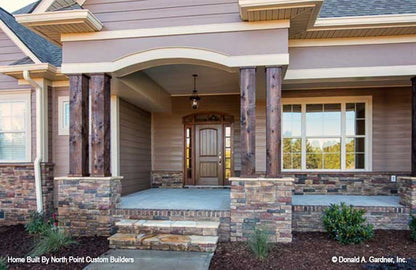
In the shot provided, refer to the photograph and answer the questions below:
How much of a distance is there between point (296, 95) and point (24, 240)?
6.24m

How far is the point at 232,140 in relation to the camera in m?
7.80

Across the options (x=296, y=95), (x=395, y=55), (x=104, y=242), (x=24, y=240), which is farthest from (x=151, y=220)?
(x=395, y=55)

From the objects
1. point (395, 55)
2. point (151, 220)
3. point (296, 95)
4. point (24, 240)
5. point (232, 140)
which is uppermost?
point (395, 55)

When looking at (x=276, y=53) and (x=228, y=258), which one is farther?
(x=276, y=53)

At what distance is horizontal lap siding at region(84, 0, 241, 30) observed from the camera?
439 cm

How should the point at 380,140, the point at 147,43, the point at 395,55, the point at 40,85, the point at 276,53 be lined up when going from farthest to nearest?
the point at 380,140 → the point at 40,85 → the point at 395,55 → the point at 147,43 → the point at 276,53

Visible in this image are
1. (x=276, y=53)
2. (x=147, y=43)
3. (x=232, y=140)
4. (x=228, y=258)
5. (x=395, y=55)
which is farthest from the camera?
(x=232, y=140)

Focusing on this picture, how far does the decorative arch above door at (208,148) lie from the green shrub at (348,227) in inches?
146

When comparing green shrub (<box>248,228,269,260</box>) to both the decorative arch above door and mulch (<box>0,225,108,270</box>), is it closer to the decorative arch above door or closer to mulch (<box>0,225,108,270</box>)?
mulch (<box>0,225,108,270</box>)

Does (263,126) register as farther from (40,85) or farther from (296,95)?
(40,85)

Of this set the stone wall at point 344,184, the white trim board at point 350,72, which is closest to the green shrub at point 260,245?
the white trim board at point 350,72

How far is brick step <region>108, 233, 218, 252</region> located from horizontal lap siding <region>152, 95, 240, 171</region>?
3865 mm

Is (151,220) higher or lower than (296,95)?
lower

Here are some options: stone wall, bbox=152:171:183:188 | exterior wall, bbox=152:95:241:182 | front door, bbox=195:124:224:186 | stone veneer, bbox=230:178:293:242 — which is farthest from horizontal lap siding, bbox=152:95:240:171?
stone veneer, bbox=230:178:293:242
